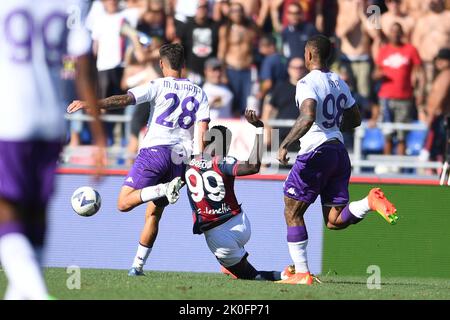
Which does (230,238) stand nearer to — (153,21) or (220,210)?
(220,210)

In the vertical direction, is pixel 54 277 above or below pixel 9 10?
below

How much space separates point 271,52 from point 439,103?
8.20 ft

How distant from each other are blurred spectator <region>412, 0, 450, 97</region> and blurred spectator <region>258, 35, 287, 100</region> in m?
2.11

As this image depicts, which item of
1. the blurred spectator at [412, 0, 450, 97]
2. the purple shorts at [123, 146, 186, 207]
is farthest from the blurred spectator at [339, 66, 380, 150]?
the purple shorts at [123, 146, 186, 207]

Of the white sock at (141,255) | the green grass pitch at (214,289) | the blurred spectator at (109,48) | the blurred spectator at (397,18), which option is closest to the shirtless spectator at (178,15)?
the blurred spectator at (109,48)

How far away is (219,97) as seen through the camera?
1565 cm

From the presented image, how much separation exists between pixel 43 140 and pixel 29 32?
656 millimetres

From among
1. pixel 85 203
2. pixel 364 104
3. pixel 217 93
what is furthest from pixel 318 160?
pixel 364 104

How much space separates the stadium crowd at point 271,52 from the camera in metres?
15.7

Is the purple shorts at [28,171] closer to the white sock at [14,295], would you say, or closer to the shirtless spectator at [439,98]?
the white sock at [14,295]

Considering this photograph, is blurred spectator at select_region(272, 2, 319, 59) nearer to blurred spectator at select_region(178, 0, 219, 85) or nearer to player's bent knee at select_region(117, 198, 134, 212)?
blurred spectator at select_region(178, 0, 219, 85)

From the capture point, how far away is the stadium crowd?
15719 mm

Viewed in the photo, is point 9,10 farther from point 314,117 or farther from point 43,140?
point 314,117

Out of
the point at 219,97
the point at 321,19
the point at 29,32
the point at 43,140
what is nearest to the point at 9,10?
the point at 29,32
